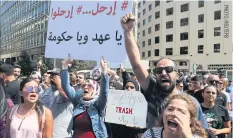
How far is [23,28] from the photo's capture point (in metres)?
57.3

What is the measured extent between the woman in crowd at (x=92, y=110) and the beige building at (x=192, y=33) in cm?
3303

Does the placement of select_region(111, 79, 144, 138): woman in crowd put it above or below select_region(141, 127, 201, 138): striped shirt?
below

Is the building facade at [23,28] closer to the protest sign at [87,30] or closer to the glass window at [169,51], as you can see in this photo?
the glass window at [169,51]

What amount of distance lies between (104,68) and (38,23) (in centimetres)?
4846

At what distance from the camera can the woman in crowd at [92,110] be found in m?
3.66

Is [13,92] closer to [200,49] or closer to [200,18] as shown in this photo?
[200,49]

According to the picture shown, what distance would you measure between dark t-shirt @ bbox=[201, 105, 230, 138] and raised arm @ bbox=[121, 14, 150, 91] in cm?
172

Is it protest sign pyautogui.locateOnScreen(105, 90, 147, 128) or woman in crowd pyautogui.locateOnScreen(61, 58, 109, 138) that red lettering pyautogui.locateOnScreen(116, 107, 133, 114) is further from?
woman in crowd pyautogui.locateOnScreen(61, 58, 109, 138)

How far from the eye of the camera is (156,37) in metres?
47.9

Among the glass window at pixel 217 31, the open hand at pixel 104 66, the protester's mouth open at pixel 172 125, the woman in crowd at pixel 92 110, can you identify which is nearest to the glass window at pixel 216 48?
the glass window at pixel 217 31

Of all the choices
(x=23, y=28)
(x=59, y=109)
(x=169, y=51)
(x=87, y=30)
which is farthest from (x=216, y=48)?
(x=59, y=109)

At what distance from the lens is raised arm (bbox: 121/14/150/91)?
2.94 meters

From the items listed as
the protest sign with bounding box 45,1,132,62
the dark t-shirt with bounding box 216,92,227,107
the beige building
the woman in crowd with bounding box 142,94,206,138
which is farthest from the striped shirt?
the beige building

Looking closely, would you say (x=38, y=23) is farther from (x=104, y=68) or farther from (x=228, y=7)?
(x=104, y=68)
